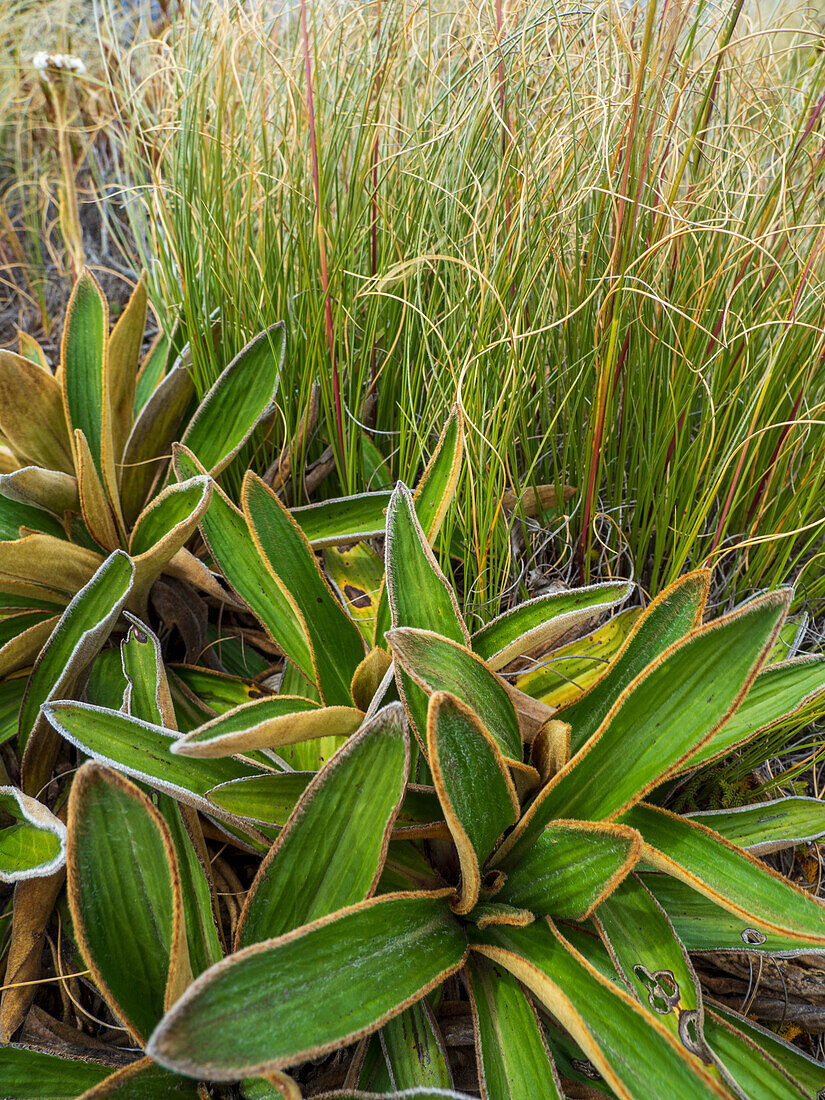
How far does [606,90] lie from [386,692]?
902 millimetres

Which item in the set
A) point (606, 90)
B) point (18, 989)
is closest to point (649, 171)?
point (606, 90)

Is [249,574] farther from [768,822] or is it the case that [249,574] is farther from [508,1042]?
[768,822]

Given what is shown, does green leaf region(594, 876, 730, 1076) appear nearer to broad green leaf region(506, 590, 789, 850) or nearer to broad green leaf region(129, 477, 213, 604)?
broad green leaf region(506, 590, 789, 850)

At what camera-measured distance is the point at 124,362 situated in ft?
3.55

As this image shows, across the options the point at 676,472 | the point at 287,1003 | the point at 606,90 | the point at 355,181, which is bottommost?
the point at 287,1003

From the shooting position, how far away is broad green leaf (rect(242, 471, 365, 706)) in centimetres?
80

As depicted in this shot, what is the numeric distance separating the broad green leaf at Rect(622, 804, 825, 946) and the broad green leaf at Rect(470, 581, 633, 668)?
0.19 meters

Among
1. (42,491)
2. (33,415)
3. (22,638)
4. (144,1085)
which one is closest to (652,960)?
(144,1085)

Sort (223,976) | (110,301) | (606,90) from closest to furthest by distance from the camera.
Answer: (223,976) < (606,90) < (110,301)

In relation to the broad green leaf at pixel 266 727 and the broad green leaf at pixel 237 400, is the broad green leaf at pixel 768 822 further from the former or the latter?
the broad green leaf at pixel 237 400

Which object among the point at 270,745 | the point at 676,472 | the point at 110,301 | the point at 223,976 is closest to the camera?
the point at 223,976

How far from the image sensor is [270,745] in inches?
24.5

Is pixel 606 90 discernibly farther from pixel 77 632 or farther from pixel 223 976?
pixel 223 976

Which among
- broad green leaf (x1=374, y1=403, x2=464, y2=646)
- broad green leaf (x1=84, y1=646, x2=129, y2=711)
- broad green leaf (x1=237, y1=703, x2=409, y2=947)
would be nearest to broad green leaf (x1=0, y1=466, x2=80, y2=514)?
broad green leaf (x1=84, y1=646, x2=129, y2=711)
